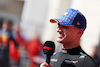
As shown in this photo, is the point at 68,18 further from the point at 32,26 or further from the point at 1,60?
the point at 32,26

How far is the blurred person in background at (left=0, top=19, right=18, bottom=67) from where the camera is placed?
655cm

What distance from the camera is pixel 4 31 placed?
6.80 m

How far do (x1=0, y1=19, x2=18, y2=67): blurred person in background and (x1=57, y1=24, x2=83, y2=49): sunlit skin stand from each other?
435cm

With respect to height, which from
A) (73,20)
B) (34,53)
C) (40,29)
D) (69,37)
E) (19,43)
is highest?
(73,20)

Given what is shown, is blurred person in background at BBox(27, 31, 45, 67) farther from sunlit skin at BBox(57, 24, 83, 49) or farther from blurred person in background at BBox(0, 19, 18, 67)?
sunlit skin at BBox(57, 24, 83, 49)

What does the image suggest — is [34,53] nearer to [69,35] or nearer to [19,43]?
[19,43]

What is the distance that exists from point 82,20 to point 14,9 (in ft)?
48.2

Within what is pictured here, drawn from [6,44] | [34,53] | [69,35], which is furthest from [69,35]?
[34,53]

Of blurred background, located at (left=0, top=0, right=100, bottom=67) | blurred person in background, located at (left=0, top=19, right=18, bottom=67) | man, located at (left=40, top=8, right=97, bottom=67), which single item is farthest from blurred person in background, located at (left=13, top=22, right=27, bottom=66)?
man, located at (left=40, top=8, right=97, bottom=67)

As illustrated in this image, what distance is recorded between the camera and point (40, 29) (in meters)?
11.9

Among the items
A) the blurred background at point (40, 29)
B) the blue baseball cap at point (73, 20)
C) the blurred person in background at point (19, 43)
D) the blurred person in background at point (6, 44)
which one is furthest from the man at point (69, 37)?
the blurred person in background at point (19, 43)

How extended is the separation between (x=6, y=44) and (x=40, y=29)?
5.36m

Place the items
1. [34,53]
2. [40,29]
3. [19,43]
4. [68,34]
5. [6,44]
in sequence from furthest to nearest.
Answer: [40,29] < [34,53] < [19,43] < [6,44] < [68,34]

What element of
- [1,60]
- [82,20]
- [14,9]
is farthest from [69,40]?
[14,9]
